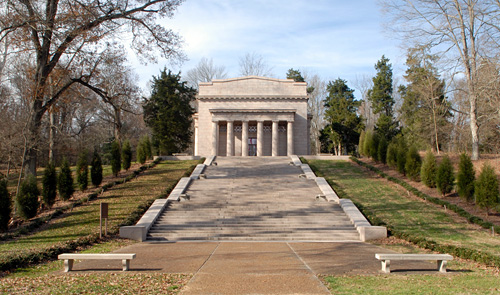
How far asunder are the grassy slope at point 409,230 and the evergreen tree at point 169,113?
1678 centimetres

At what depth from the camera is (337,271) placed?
28.4ft

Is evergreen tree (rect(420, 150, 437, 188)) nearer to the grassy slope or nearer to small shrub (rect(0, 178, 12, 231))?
the grassy slope

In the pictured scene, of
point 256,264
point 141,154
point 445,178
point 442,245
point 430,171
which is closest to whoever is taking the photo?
point 256,264

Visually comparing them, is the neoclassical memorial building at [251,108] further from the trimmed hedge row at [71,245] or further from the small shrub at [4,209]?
the small shrub at [4,209]

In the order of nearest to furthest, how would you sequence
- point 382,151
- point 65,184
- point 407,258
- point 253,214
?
1. point 407,258
2. point 253,214
3. point 65,184
4. point 382,151

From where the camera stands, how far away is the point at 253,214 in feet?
57.2

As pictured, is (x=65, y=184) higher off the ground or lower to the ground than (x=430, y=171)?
lower

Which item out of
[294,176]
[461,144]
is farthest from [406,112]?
[294,176]

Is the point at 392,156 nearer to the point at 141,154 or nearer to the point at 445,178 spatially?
the point at 445,178

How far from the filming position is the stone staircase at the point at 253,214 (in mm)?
15117

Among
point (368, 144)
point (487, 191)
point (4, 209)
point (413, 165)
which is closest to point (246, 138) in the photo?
point (368, 144)

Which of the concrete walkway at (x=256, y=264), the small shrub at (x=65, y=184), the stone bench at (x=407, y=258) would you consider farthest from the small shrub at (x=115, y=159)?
the stone bench at (x=407, y=258)

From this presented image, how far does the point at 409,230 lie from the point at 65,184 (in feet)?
54.2

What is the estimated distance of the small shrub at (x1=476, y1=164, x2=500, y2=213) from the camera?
53.8 feet
